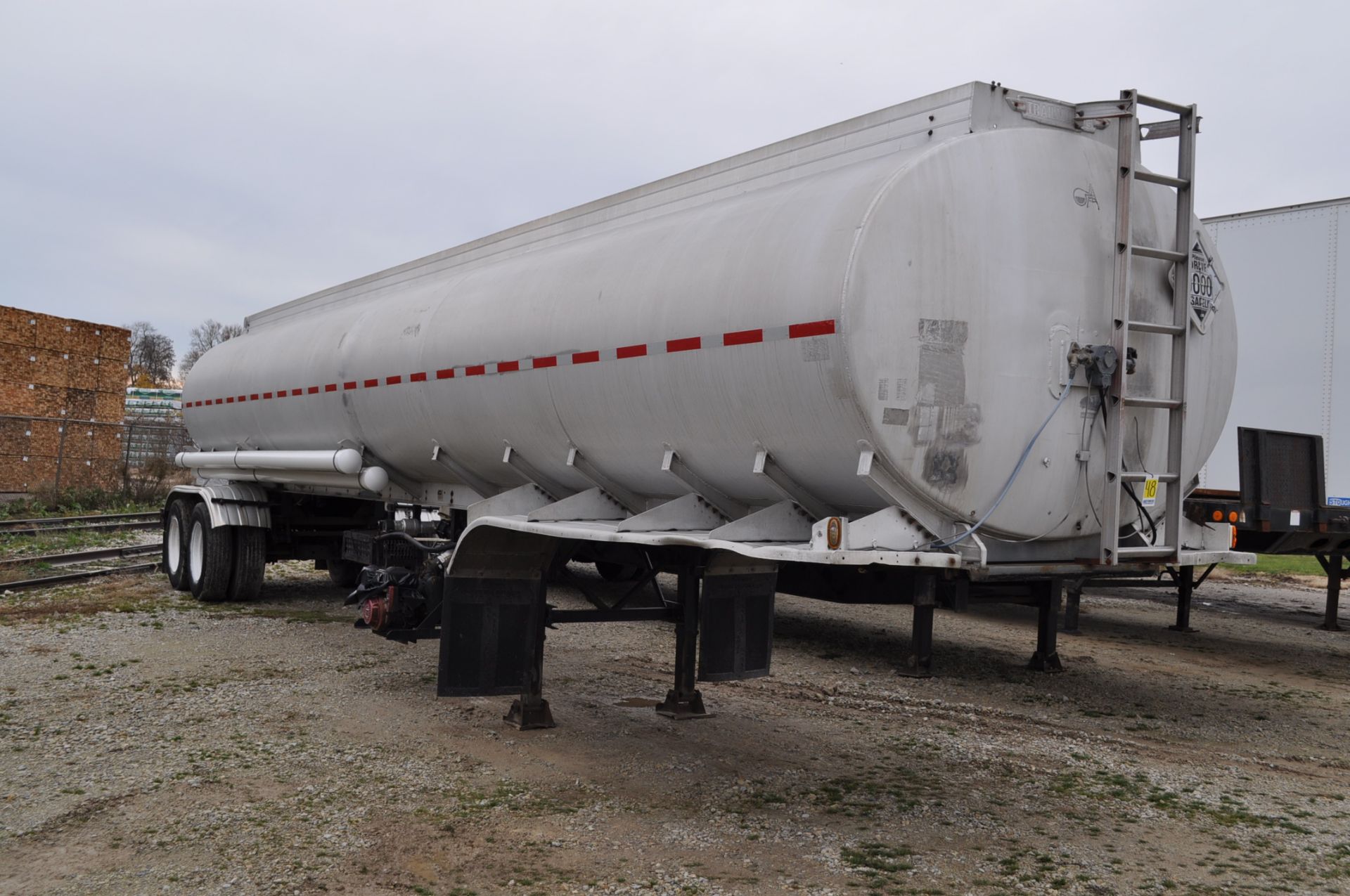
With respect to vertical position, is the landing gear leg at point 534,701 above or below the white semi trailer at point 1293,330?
below

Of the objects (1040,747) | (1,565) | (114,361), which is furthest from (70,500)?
(1040,747)

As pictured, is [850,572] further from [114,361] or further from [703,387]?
[114,361]

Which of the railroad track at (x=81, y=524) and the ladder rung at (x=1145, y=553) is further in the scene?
the railroad track at (x=81, y=524)

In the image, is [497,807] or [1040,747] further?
[1040,747]

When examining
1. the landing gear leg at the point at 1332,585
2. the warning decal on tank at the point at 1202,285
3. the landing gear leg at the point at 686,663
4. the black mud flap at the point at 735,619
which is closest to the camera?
the warning decal on tank at the point at 1202,285

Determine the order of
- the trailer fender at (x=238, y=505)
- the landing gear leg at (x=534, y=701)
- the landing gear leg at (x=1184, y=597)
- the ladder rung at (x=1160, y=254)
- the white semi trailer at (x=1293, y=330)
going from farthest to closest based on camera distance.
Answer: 1. the trailer fender at (x=238, y=505)
2. the landing gear leg at (x=1184, y=597)
3. the white semi trailer at (x=1293, y=330)
4. the landing gear leg at (x=534, y=701)
5. the ladder rung at (x=1160, y=254)

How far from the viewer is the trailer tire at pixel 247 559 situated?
12852 mm

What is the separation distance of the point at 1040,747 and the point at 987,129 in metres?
4.29

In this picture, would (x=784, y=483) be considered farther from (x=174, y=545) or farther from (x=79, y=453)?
(x=79, y=453)

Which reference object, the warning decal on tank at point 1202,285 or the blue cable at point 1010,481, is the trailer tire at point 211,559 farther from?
the warning decal on tank at point 1202,285

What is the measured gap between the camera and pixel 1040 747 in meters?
7.52

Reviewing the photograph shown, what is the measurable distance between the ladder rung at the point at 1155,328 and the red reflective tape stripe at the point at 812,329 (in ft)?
5.30

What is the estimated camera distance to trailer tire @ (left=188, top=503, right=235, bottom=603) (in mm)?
12703

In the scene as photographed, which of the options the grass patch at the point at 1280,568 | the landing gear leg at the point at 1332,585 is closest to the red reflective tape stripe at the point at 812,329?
the landing gear leg at the point at 1332,585
